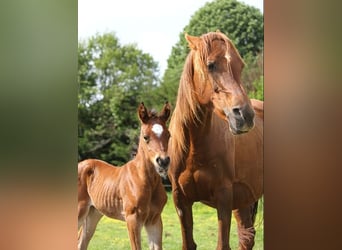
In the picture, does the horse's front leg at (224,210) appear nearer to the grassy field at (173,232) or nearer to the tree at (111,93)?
the grassy field at (173,232)

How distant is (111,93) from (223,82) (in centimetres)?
64

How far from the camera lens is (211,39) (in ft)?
9.39

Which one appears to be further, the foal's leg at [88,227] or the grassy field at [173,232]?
the foal's leg at [88,227]

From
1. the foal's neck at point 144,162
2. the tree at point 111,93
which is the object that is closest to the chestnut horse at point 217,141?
the foal's neck at point 144,162

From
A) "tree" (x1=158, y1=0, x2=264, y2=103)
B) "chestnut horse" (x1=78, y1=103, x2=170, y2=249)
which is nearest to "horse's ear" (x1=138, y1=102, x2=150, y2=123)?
"chestnut horse" (x1=78, y1=103, x2=170, y2=249)

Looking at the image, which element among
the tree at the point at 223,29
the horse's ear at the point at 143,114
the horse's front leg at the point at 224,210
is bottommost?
the horse's front leg at the point at 224,210

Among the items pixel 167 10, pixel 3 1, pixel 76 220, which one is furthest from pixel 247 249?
pixel 3 1

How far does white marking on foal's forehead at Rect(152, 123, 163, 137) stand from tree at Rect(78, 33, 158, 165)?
0.33 ft

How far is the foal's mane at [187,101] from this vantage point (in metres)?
2.86

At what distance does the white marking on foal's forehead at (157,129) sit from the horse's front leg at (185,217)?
33 cm

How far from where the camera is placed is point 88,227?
2990 millimetres

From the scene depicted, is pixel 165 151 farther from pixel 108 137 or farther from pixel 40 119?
pixel 40 119

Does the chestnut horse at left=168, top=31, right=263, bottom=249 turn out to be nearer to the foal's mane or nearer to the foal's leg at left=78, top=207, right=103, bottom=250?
the foal's mane

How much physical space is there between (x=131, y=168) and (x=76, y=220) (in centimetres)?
46
